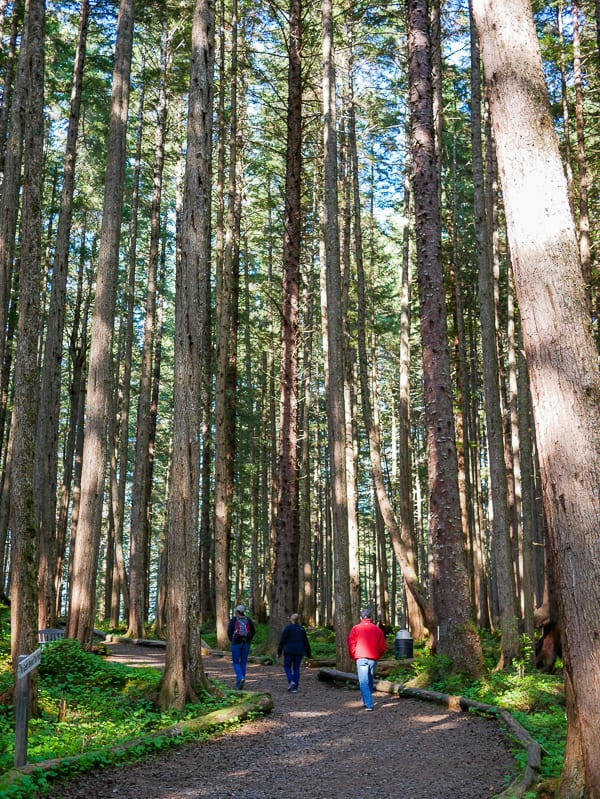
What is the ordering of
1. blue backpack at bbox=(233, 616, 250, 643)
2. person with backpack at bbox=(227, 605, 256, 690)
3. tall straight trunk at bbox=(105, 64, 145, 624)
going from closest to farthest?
person with backpack at bbox=(227, 605, 256, 690) < blue backpack at bbox=(233, 616, 250, 643) < tall straight trunk at bbox=(105, 64, 145, 624)

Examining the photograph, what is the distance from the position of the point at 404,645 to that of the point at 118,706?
761cm

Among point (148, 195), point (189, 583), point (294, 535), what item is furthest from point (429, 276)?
point (148, 195)

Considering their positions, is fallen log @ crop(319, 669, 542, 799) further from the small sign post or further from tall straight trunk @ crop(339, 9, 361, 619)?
tall straight trunk @ crop(339, 9, 361, 619)

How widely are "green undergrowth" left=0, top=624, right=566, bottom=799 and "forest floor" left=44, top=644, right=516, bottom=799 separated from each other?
245 millimetres

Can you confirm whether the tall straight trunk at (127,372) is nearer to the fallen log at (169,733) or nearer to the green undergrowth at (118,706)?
the green undergrowth at (118,706)

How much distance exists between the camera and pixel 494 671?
12.2 meters

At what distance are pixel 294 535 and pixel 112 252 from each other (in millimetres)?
8031

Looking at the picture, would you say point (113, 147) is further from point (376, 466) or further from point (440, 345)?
point (376, 466)

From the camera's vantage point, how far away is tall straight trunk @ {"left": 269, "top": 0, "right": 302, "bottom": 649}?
16.6 meters

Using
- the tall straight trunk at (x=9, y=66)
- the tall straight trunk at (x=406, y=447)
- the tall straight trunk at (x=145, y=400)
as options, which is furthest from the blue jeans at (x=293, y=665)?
the tall straight trunk at (x=9, y=66)

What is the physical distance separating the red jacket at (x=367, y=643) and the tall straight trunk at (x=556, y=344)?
20.1ft

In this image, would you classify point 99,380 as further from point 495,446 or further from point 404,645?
point 404,645

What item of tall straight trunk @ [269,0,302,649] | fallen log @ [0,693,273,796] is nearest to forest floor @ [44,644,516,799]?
fallen log @ [0,693,273,796]

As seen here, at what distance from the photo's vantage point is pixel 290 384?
1728 centimetres
